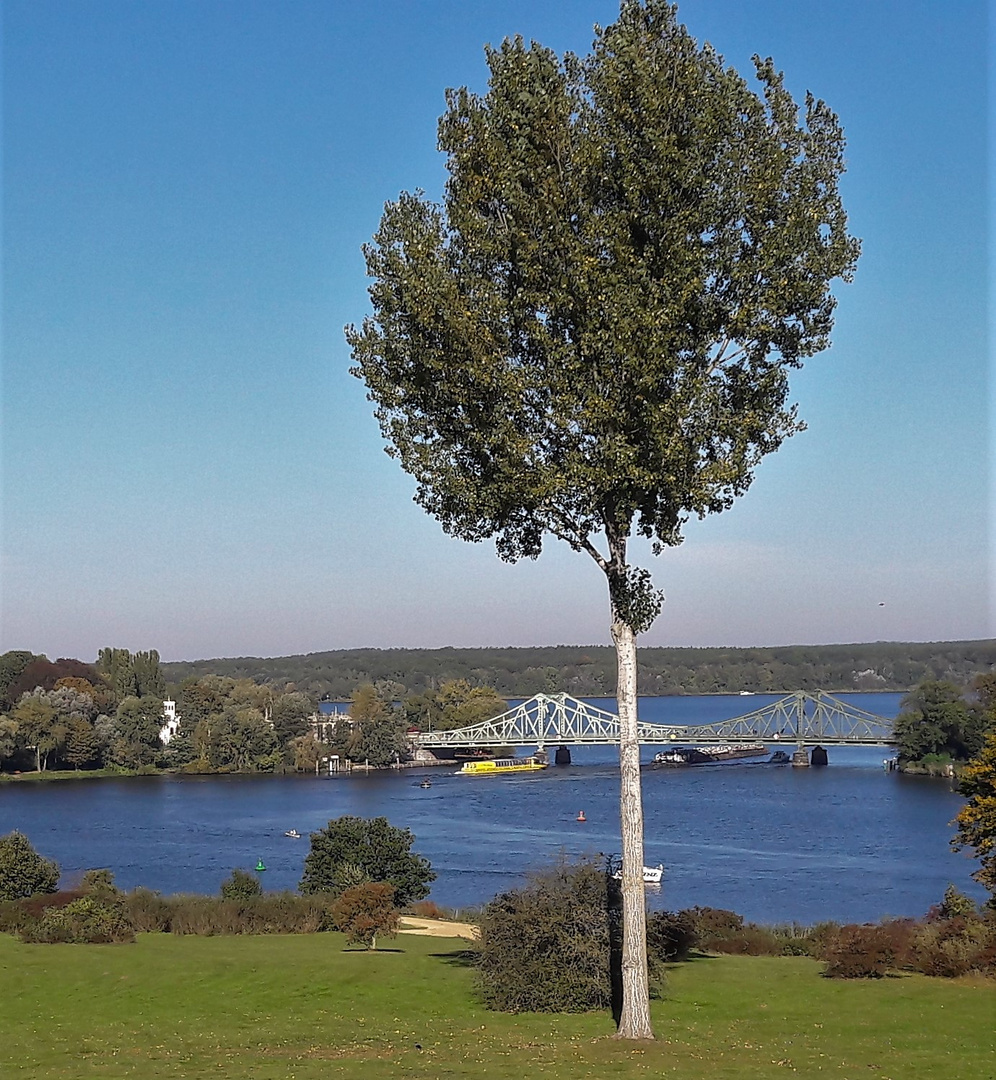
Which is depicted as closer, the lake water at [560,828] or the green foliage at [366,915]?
the green foliage at [366,915]

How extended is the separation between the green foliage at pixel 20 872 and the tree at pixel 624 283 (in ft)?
68.1

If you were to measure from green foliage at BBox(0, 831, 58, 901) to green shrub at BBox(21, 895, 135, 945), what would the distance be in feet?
20.8

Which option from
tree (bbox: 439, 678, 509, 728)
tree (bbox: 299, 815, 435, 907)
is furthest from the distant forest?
tree (bbox: 299, 815, 435, 907)

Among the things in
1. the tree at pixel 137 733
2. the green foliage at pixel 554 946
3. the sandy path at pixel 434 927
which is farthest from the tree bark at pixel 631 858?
the tree at pixel 137 733

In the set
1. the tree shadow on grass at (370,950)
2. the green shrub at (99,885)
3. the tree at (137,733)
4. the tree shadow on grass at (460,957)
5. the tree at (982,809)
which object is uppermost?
the tree at (982,809)

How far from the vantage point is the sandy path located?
25.0 meters

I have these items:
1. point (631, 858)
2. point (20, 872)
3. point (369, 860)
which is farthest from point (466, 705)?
point (631, 858)

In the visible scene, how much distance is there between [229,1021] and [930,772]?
71048mm

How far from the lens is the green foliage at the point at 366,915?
22.7m

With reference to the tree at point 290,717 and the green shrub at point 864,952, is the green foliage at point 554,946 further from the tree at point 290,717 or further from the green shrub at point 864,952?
the tree at point 290,717

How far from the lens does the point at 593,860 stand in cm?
1781

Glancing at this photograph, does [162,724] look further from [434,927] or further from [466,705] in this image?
[434,927]

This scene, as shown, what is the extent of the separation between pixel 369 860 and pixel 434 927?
5597 mm

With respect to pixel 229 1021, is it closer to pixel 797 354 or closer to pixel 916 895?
pixel 797 354
